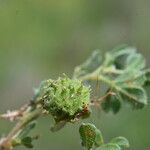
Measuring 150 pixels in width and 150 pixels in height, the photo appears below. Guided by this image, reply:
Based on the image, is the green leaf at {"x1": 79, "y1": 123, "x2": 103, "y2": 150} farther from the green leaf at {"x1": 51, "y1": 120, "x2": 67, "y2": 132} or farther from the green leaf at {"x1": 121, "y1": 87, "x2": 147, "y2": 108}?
the green leaf at {"x1": 121, "y1": 87, "x2": 147, "y2": 108}

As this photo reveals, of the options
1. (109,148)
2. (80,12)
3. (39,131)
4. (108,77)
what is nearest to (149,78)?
(108,77)

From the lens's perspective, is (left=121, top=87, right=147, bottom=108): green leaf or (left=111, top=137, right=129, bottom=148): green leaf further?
(left=121, top=87, right=147, bottom=108): green leaf

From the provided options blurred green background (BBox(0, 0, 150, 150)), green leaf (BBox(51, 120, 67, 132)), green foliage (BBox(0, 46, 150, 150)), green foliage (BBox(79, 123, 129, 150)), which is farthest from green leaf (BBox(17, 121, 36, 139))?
blurred green background (BBox(0, 0, 150, 150))

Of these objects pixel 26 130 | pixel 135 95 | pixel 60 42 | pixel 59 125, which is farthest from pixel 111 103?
pixel 60 42

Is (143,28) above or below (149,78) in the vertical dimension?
above

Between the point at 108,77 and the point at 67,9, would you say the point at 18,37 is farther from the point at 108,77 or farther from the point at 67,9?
the point at 108,77

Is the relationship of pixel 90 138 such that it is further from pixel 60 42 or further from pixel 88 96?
pixel 60 42
